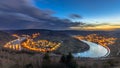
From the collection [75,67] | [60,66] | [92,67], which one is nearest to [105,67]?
[92,67]

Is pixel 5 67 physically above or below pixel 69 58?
below

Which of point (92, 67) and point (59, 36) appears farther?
point (59, 36)

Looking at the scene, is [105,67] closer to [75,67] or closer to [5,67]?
[75,67]

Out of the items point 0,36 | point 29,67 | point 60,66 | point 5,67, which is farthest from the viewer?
point 0,36

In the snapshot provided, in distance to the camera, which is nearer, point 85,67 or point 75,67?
point 75,67

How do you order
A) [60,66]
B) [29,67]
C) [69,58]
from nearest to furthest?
[60,66] < [69,58] < [29,67]

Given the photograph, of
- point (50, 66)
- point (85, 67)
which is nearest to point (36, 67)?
point (50, 66)

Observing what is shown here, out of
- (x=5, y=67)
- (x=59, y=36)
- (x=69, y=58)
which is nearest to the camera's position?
(x=69, y=58)

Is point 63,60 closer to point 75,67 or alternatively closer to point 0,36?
point 75,67

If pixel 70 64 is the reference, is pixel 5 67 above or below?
below
